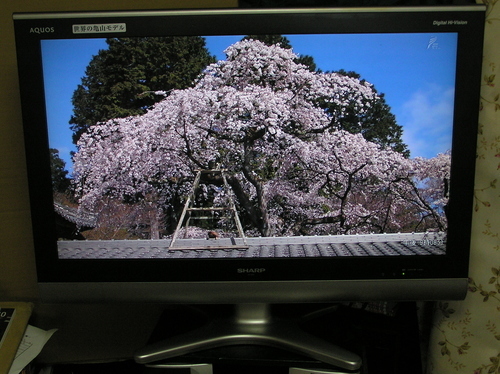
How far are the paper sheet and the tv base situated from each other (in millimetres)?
278

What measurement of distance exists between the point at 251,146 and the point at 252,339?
468mm

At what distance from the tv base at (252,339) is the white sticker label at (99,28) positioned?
2.41ft

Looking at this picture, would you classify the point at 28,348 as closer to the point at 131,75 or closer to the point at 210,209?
the point at 210,209

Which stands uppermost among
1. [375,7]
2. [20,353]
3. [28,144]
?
[375,7]

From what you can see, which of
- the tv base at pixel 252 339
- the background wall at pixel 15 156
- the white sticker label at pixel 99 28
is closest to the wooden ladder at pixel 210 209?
the tv base at pixel 252 339

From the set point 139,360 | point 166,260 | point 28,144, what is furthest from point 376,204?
point 28,144

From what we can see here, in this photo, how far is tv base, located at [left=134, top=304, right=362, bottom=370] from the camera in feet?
2.85

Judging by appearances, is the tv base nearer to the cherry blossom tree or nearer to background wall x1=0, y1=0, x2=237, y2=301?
the cherry blossom tree

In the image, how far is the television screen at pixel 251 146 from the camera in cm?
86

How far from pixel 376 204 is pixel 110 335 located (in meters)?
0.94

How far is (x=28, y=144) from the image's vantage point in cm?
91

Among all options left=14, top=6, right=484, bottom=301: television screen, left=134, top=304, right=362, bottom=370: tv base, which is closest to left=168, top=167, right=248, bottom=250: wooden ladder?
left=14, top=6, right=484, bottom=301: television screen

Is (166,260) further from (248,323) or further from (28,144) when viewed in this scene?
(28,144)

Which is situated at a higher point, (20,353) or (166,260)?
(166,260)
